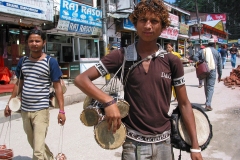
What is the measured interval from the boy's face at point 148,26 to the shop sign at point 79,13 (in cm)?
→ 966

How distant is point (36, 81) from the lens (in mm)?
2869

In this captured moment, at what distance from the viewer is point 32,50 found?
2.83 m

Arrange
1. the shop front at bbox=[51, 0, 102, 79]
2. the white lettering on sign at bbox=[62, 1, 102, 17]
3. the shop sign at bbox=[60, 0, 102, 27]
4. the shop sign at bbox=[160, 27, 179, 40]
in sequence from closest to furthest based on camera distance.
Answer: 1. the shop sign at bbox=[60, 0, 102, 27]
2. the white lettering on sign at bbox=[62, 1, 102, 17]
3. the shop front at bbox=[51, 0, 102, 79]
4. the shop sign at bbox=[160, 27, 179, 40]

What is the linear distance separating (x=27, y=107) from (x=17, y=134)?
2.47 m

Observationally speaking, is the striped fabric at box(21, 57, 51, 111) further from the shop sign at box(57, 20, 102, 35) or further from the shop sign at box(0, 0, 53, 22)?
the shop sign at box(57, 20, 102, 35)

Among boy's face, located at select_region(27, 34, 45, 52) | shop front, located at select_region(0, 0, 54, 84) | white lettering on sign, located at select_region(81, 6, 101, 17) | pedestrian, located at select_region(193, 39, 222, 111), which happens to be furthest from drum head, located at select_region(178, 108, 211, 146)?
white lettering on sign, located at select_region(81, 6, 101, 17)

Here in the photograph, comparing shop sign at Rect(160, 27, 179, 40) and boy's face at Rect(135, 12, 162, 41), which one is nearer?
boy's face at Rect(135, 12, 162, 41)

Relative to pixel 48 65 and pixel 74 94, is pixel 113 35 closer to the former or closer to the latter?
pixel 74 94

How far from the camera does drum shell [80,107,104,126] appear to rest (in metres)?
1.67

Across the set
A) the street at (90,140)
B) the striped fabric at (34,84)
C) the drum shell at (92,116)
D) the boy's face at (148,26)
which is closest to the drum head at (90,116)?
the drum shell at (92,116)

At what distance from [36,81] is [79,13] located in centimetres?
961

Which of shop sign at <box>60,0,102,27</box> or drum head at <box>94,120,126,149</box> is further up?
shop sign at <box>60,0,102,27</box>

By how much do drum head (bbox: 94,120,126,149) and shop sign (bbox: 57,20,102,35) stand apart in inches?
389

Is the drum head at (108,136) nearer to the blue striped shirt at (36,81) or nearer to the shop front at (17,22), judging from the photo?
the blue striped shirt at (36,81)
